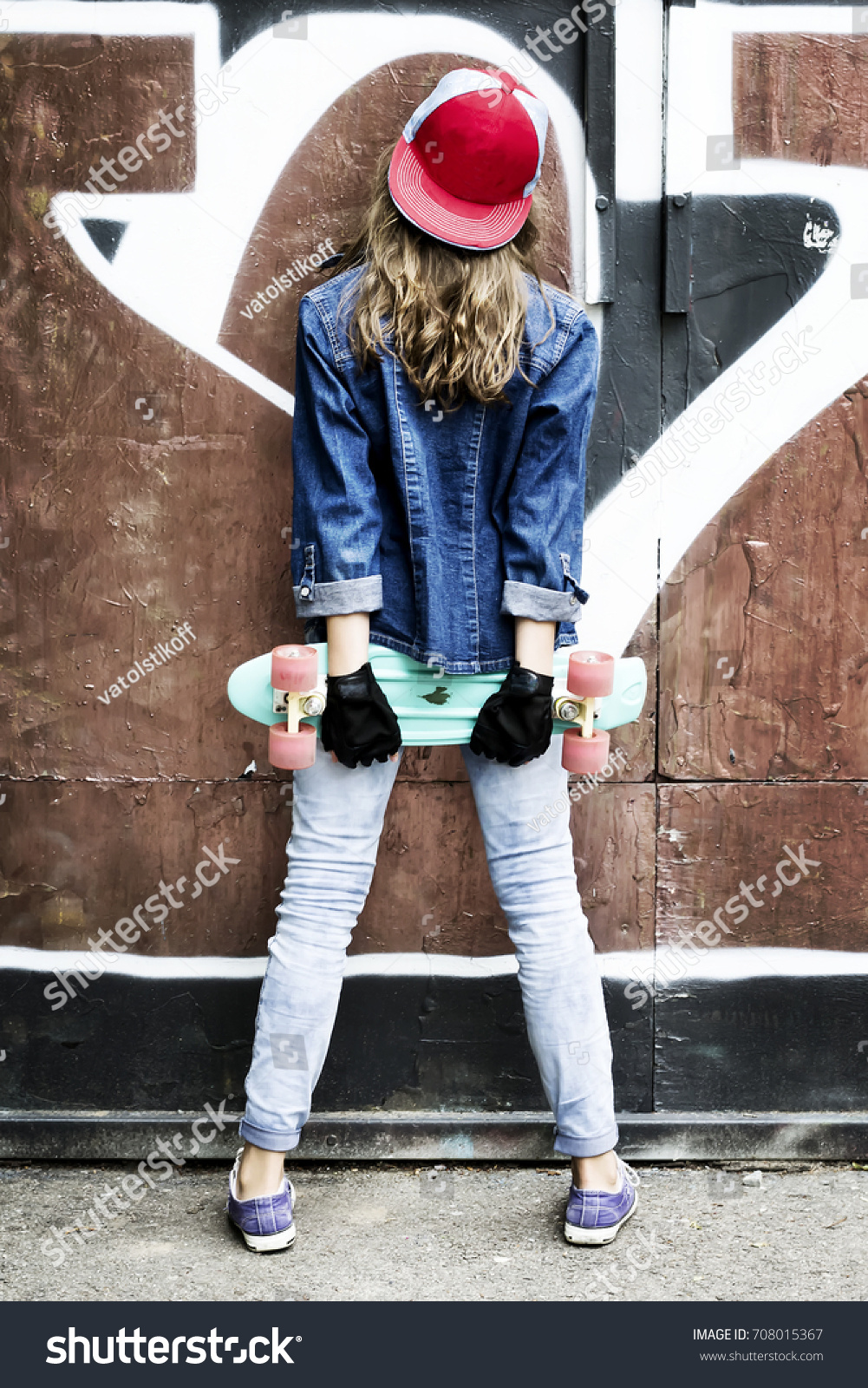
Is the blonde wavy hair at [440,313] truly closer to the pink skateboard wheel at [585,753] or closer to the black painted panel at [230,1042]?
the pink skateboard wheel at [585,753]

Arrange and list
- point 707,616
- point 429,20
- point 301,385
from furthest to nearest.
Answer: point 707,616
point 429,20
point 301,385

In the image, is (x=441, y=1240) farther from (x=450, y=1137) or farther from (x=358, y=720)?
(x=358, y=720)

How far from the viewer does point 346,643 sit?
7.43ft

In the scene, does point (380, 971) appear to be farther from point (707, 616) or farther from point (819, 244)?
point (819, 244)

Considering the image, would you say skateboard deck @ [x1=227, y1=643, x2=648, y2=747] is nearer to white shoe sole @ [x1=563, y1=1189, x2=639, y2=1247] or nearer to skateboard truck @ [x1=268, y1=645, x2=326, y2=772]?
skateboard truck @ [x1=268, y1=645, x2=326, y2=772]

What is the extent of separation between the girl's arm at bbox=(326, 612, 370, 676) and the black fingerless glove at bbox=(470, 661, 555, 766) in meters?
0.25

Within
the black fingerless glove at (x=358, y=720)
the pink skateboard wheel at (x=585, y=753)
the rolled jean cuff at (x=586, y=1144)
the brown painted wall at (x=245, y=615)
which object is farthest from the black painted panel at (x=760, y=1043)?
the black fingerless glove at (x=358, y=720)

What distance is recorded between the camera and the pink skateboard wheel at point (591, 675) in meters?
2.26

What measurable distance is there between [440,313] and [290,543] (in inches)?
28.7

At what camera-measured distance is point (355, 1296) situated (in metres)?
2.33

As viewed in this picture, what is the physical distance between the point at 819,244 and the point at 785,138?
0.23 metres

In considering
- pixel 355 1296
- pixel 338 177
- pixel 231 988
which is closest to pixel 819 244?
pixel 338 177

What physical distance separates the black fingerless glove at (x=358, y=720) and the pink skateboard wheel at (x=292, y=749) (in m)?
0.04

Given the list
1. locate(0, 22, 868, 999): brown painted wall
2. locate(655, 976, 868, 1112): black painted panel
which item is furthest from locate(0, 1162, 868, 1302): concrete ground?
locate(0, 22, 868, 999): brown painted wall
